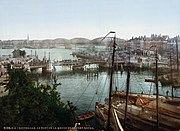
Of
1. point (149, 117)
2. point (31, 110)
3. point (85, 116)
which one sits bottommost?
point (85, 116)

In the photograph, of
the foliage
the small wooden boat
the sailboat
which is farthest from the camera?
the small wooden boat

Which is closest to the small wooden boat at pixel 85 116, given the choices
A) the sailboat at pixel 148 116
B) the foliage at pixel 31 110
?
the sailboat at pixel 148 116

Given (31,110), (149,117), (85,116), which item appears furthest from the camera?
(85,116)

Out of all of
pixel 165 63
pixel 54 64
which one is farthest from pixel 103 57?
pixel 165 63

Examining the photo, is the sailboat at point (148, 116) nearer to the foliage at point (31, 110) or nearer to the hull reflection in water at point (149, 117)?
the hull reflection in water at point (149, 117)

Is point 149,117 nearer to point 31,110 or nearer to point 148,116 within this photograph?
point 148,116

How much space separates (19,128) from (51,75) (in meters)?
5.18

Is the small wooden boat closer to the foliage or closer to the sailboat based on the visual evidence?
the sailboat

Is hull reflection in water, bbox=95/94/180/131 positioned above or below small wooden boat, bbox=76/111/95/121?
above

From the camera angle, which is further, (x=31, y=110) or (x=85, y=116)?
(x=85, y=116)

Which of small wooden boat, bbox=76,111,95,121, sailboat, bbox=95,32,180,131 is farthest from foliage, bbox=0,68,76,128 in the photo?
small wooden boat, bbox=76,111,95,121

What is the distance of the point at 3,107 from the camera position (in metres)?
1.99

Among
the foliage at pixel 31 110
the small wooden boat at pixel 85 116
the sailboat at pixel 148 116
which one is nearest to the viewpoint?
the foliage at pixel 31 110

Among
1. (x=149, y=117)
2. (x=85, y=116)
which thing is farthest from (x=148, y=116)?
(x=85, y=116)
